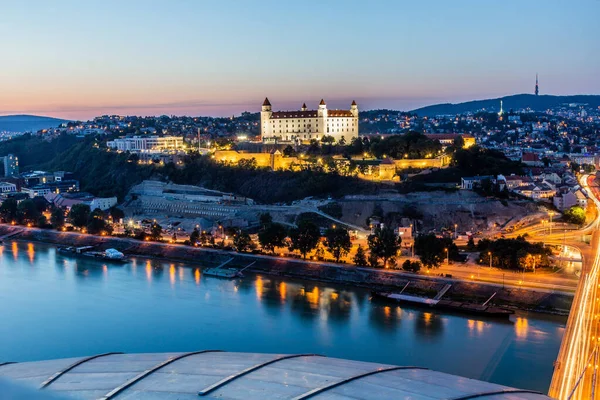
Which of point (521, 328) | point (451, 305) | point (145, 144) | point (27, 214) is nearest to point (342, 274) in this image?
point (451, 305)

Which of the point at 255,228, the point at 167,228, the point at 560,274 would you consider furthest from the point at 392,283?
the point at 167,228

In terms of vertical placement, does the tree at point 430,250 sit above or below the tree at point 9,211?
below

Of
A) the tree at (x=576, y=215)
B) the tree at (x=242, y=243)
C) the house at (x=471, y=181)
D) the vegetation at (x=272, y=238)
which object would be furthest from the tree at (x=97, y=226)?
the tree at (x=576, y=215)

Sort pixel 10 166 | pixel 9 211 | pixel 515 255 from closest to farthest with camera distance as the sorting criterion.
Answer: pixel 515 255 < pixel 9 211 < pixel 10 166

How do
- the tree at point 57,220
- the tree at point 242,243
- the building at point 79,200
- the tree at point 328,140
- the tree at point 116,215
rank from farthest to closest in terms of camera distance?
the tree at point 328,140
the building at point 79,200
the tree at point 116,215
the tree at point 57,220
the tree at point 242,243

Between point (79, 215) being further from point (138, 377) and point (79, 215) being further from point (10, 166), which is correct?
point (138, 377)

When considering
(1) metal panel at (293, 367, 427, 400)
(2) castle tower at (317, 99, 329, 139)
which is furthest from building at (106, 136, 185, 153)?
(1) metal panel at (293, 367, 427, 400)

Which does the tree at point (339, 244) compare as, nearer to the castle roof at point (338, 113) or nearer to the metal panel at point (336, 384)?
the metal panel at point (336, 384)
